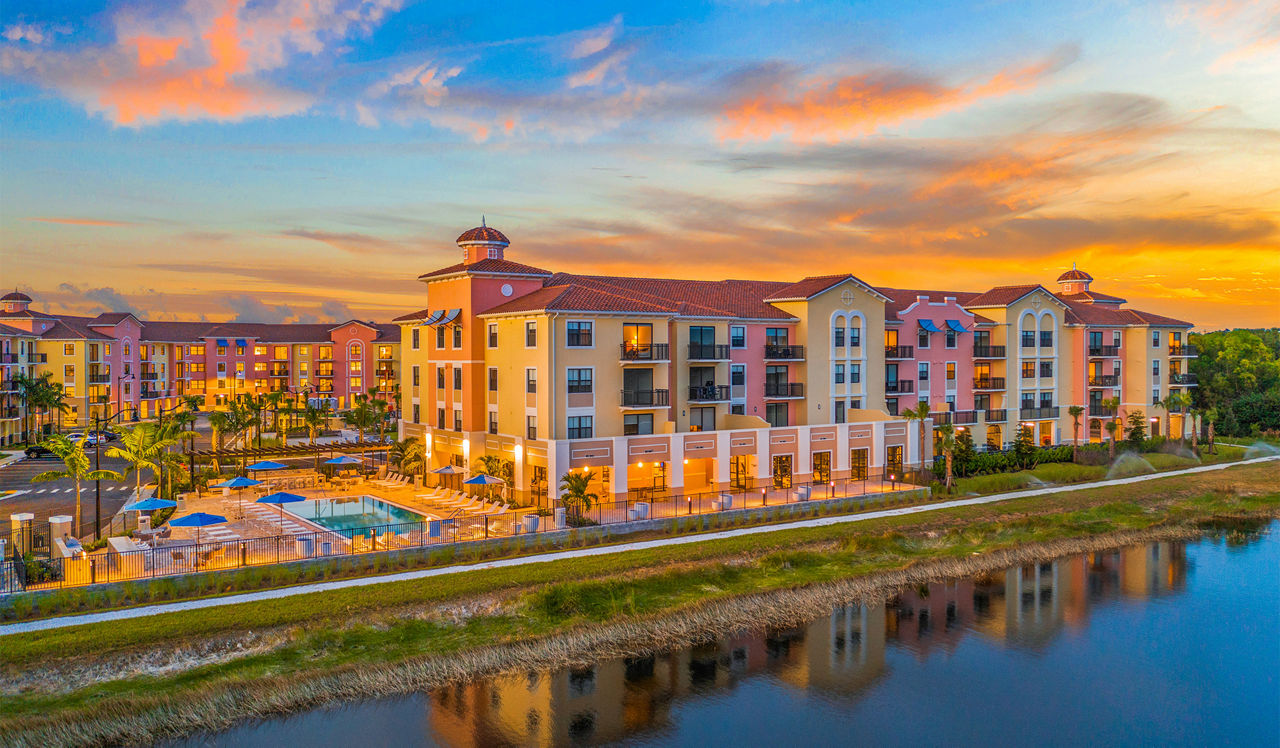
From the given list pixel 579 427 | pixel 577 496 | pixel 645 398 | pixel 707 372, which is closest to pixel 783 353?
pixel 707 372

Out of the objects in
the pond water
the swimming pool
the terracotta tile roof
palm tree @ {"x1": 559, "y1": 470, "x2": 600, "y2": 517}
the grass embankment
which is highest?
the terracotta tile roof

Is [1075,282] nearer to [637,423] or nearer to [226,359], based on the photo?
[637,423]

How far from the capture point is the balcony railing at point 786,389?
46.3 metres

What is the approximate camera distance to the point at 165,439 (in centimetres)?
3844

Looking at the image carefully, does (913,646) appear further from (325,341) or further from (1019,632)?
(325,341)

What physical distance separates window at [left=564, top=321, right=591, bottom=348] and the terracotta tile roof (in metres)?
6.98

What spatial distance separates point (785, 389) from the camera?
153ft

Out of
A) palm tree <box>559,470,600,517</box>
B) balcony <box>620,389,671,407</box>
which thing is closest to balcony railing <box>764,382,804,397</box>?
balcony <box>620,389,671,407</box>

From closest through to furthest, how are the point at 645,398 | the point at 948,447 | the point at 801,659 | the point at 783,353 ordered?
the point at 801,659
the point at 645,398
the point at 948,447
the point at 783,353

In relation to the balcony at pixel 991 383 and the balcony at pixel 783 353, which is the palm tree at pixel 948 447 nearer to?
the balcony at pixel 783 353

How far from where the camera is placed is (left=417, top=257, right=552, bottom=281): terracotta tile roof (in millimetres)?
43531

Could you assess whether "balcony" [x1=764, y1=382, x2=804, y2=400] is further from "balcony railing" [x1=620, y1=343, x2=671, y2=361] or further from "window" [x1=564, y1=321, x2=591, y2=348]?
"window" [x1=564, y1=321, x2=591, y2=348]

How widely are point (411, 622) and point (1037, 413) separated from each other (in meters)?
46.5

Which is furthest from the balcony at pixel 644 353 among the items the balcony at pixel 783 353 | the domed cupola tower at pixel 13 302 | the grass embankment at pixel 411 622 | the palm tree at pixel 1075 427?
the domed cupola tower at pixel 13 302
